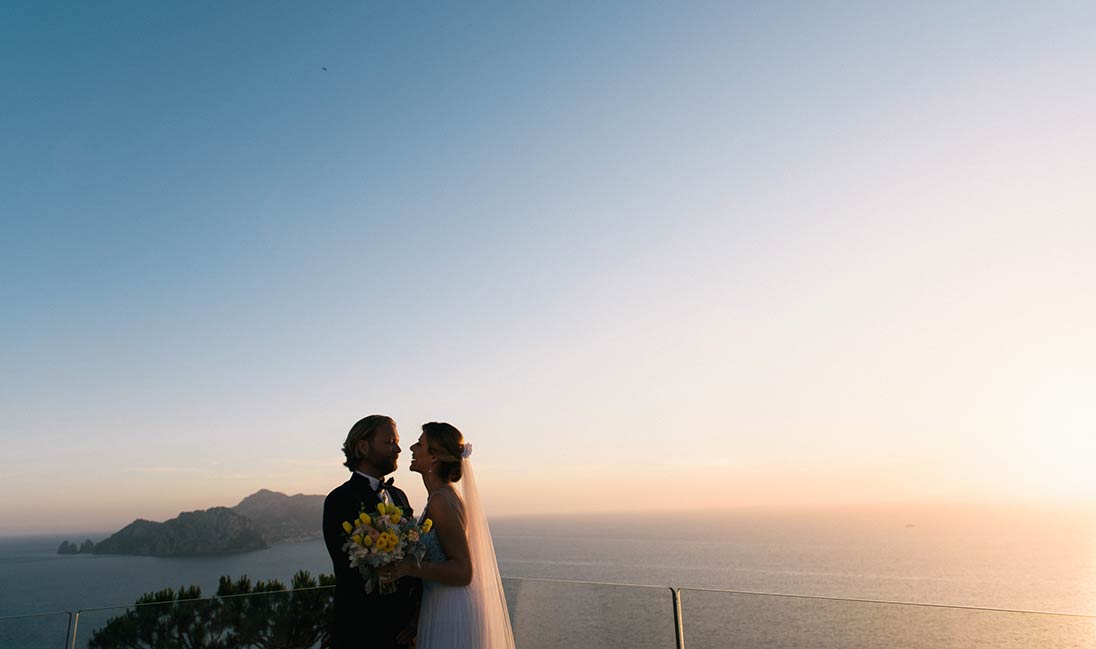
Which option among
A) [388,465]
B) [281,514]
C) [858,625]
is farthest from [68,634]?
[281,514]

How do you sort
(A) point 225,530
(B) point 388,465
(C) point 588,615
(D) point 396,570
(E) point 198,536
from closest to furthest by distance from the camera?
(D) point 396,570, (B) point 388,465, (C) point 588,615, (E) point 198,536, (A) point 225,530

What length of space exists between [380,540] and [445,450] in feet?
1.92

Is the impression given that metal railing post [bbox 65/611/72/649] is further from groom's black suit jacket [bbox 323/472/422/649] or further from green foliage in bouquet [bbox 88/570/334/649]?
groom's black suit jacket [bbox 323/472/422/649]

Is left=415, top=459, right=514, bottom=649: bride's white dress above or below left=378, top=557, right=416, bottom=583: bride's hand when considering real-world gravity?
below

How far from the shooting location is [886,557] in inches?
4023

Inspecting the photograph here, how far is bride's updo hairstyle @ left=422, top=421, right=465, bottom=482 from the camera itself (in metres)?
3.35

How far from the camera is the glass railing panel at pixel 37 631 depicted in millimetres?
3979

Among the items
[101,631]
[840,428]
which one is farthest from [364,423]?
[840,428]

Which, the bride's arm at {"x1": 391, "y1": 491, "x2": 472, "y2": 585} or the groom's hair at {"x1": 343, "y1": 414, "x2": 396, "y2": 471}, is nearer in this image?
the bride's arm at {"x1": 391, "y1": 491, "x2": 472, "y2": 585}

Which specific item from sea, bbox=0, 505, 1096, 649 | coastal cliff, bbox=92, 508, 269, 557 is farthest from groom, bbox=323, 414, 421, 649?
coastal cliff, bbox=92, 508, 269, 557

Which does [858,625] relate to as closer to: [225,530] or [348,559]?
[348,559]

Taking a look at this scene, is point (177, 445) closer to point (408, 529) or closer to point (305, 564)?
point (305, 564)

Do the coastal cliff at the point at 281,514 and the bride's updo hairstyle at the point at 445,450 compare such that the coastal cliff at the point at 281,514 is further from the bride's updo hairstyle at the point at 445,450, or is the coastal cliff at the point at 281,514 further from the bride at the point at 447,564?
the bride's updo hairstyle at the point at 445,450

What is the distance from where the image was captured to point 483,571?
12.1 feet
